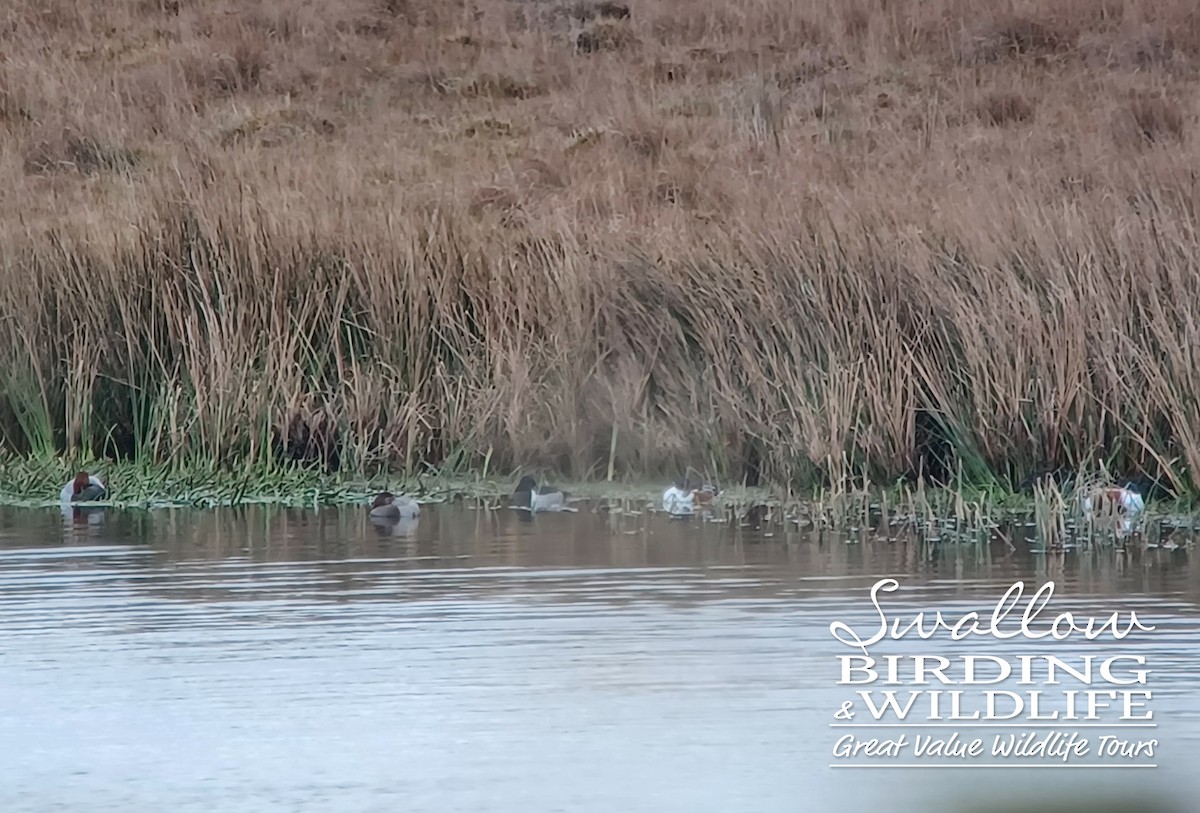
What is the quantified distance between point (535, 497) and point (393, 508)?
0.60 meters

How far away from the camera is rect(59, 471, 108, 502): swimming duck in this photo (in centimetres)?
944

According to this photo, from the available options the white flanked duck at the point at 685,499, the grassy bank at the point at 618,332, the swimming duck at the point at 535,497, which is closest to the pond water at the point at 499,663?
the white flanked duck at the point at 685,499

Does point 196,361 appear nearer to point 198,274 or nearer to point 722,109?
point 198,274

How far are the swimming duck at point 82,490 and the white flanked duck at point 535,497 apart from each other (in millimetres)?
1671

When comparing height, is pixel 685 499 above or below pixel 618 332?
below

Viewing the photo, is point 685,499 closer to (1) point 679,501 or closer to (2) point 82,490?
(1) point 679,501

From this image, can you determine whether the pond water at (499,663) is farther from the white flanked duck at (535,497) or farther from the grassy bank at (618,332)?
the grassy bank at (618,332)

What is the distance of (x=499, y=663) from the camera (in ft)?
20.5

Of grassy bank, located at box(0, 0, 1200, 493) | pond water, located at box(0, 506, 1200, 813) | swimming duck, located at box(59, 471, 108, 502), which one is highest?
grassy bank, located at box(0, 0, 1200, 493)

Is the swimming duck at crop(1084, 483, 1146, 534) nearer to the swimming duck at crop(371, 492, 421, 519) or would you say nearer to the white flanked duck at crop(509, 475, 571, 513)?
the white flanked duck at crop(509, 475, 571, 513)

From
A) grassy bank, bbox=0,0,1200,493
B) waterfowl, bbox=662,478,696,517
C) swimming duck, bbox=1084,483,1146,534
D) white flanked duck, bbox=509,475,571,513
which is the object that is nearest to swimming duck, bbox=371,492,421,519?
white flanked duck, bbox=509,475,571,513

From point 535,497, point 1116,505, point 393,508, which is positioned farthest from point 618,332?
point 1116,505

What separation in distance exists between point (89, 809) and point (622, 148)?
13560 millimetres

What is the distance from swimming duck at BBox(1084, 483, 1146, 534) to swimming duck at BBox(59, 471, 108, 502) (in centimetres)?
393
